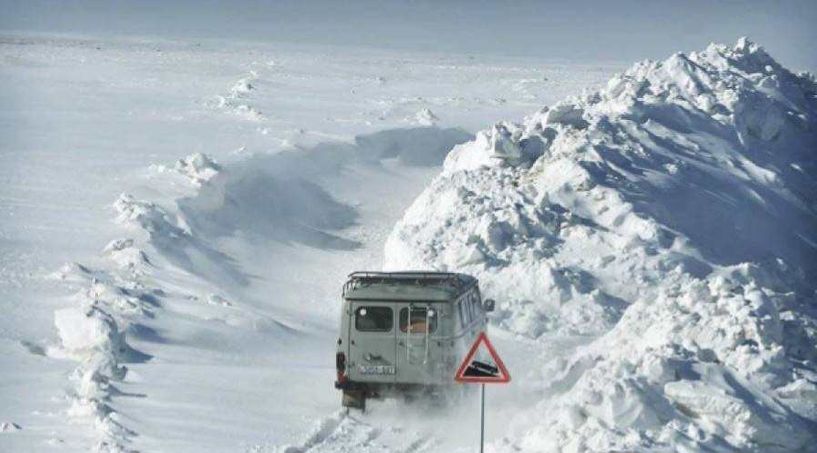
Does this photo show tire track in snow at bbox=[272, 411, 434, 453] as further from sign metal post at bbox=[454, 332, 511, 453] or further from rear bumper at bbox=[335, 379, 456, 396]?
sign metal post at bbox=[454, 332, 511, 453]

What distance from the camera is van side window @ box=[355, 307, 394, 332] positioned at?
677 inches

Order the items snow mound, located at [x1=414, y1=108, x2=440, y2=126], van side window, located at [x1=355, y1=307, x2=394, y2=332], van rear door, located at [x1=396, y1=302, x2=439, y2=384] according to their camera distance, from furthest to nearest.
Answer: snow mound, located at [x1=414, y1=108, x2=440, y2=126] → van side window, located at [x1=355, y1=307, x2=394, y2=332] → van rear door, located at [x1=396, y1=302, x2=439, y2=384]

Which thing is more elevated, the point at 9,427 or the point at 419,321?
the point at 419,321

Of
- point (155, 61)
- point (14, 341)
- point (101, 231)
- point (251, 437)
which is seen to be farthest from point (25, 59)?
point (251, 437)

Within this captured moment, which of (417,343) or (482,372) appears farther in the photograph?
(417,343)

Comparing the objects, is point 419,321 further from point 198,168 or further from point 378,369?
point 198,168

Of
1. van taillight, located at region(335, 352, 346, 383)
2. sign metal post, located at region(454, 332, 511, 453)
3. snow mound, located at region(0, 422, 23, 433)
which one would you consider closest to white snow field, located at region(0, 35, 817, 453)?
snow mound, located at region(0, 422, 23, 433)

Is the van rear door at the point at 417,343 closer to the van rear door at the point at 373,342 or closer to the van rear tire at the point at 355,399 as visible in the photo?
the van rear door at the point at 373,342

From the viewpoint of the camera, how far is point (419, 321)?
56.4 feet

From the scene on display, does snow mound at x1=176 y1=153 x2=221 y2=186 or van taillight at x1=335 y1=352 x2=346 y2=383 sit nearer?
van taillight at x1=335 y1=352 x2=346 y2=383

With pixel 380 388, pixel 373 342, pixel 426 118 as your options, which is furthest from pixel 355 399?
pixel 426 118

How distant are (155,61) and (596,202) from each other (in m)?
54.5

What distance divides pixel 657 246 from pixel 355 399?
10214 millimetres

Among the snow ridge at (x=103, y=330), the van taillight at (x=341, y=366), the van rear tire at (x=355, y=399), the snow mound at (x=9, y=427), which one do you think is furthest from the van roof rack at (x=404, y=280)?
the snow mound at (x=9, y=427)
